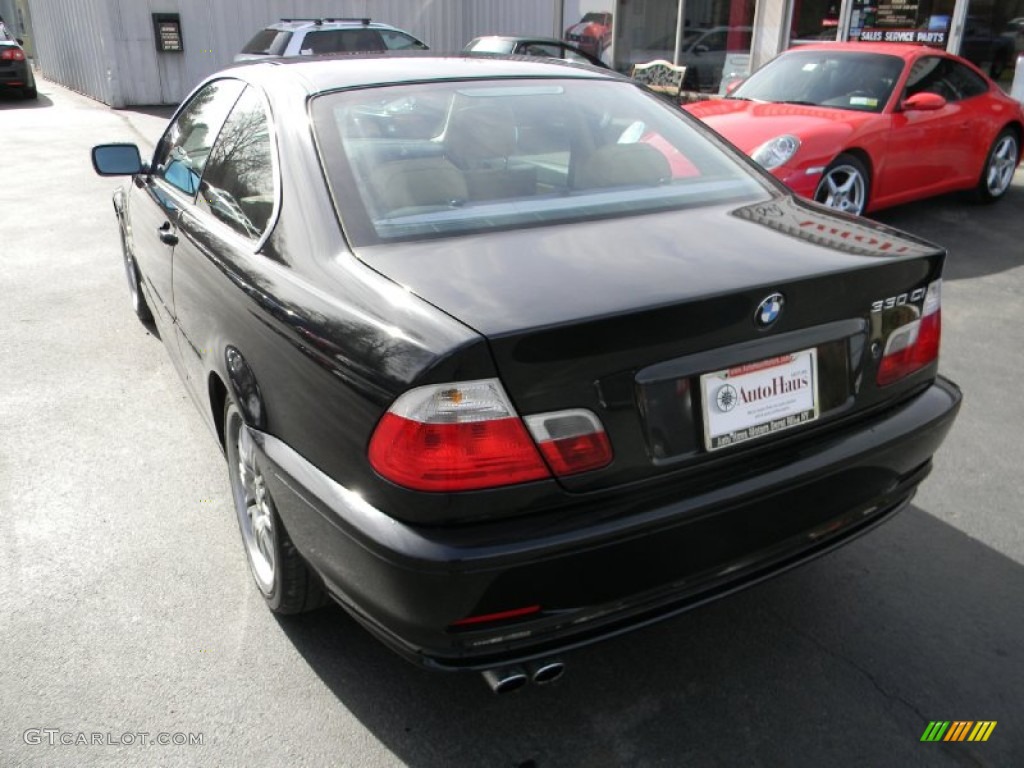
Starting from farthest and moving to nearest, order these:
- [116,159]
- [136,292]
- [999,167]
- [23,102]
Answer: [23,102] → [999,167] → [136,292] → [116,159]

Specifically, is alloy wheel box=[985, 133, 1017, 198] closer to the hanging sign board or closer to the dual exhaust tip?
the dual exhaust tip

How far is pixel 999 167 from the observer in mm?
8344

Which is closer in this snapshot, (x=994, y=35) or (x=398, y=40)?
(x=994, y=35)

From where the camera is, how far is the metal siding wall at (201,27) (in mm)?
17094

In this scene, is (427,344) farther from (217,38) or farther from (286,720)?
(217,38)

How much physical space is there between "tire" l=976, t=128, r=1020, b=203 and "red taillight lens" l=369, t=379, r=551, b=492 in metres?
7.79

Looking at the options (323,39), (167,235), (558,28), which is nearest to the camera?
(167,235)

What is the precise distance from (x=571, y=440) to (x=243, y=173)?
1536mm

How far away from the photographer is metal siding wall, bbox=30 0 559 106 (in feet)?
56.1

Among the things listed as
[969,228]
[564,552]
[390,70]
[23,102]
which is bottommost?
[23,102]

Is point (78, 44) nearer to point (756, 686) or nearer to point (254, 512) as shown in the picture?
point (254, 512)

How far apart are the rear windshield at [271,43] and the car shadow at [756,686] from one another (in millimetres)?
10822

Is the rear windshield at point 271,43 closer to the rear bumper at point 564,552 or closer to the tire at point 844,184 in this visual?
the tire at point 844,184

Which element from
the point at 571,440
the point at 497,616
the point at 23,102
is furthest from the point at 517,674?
the point at 23,102
